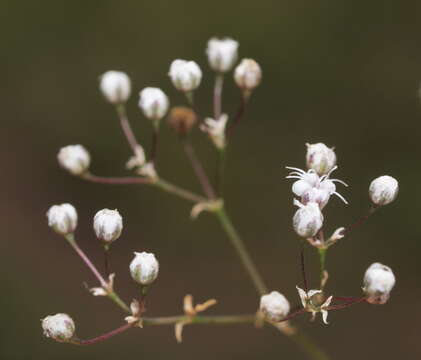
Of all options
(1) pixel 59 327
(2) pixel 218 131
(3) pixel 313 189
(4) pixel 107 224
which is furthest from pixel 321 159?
(1) pixel 59 327

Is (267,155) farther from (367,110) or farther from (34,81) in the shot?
(34,81)

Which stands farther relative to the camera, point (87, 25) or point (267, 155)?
point (87, 25)

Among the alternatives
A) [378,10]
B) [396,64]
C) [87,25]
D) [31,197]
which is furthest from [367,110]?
[31,197]

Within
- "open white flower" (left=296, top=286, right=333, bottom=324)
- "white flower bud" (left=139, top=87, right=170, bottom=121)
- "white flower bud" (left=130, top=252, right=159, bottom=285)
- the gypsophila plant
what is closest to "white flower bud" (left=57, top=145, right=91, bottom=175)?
the gypsophila plant

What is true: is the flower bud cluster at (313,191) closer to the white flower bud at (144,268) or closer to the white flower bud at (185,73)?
the white flower bud at (144,268)

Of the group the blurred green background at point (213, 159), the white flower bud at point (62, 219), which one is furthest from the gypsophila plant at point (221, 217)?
the blurred green background at point (213, 159)

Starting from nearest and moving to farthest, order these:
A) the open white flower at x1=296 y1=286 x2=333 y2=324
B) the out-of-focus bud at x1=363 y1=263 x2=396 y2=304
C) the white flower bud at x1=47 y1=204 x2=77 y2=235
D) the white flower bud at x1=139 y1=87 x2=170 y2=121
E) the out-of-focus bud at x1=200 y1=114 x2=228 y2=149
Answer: the out-of-focus bud at x1=363 y1=263 x2=396 y2=304, the open white flower at x1=296 y1=286 x2=333 y2=324, the white flower bud at x1=47 y1=204 x2=77 y2=235, the out-of-focus bud at x1=200 y1=114 x2=228 y2=149, the white flower bud at x1=139 y1=87 x2=170 y2=121

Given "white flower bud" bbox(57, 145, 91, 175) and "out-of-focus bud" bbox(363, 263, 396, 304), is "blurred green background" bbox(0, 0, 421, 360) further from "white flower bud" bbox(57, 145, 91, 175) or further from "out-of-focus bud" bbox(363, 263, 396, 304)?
"out-of-focus bud" bbox(363, 263, 396, 304)
